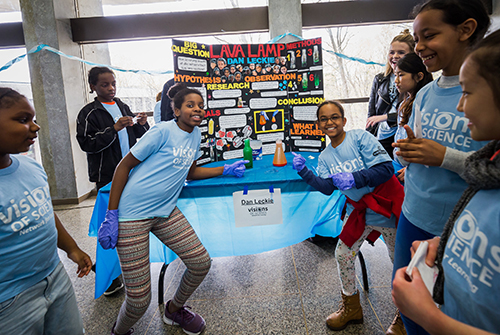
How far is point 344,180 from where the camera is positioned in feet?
4.93

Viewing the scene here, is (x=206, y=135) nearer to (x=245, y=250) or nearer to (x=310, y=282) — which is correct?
(x=245, y=250)

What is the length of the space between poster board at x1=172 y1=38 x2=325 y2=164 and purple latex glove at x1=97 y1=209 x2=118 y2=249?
3.43 ft

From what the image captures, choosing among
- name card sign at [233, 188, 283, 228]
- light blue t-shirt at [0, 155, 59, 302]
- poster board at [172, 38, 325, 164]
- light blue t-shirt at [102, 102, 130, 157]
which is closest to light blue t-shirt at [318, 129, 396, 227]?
name card sign at [233, 188, 283, 228]

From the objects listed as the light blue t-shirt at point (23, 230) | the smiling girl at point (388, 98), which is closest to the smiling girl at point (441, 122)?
the smiling girl at point (388, 98)

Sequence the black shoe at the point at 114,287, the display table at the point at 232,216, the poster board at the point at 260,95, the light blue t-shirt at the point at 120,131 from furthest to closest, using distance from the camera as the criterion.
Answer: the poster board at the point at 260,95
the light blue t-shirt at the point at 120,131
the black shoe at the point at 114,287
the display table at the point at 232,216

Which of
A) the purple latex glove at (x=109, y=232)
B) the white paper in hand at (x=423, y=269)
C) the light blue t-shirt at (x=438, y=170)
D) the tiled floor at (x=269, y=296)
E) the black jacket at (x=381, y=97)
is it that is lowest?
the tiled floor at (x=269, y=296)

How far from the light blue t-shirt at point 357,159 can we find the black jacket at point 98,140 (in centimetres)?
174

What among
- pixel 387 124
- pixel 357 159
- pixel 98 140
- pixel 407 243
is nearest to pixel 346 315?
pixel 407 243

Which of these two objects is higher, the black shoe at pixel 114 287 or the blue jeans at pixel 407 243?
the blue jeans at pixel 407 243

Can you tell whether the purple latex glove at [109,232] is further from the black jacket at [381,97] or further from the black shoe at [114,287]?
the black jacket at [381,97]

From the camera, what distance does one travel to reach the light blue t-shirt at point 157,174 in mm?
1527

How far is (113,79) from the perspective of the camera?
2.34 metres

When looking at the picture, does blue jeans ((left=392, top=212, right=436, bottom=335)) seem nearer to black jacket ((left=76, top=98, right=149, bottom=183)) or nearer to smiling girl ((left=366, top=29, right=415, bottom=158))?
smiling girl ((left=366, top=29, right=415, bottom=158))

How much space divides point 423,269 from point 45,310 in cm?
130
